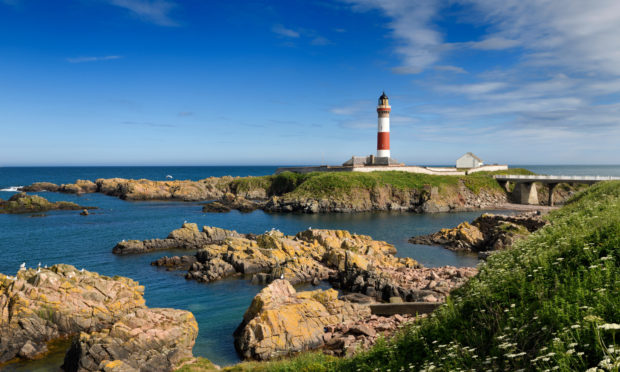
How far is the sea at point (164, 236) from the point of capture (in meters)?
23.4

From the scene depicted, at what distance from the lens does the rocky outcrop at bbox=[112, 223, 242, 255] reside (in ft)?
137

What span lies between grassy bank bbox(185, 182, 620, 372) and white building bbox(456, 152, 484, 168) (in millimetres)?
106565

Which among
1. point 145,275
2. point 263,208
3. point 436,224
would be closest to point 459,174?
point 436,224

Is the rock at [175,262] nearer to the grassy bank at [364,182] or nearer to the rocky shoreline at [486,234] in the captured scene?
the rocky shoreline at [486,234]

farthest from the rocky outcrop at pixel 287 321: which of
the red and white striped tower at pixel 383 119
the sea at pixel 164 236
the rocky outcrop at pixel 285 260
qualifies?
the red and white striped tower at pixel 383 119

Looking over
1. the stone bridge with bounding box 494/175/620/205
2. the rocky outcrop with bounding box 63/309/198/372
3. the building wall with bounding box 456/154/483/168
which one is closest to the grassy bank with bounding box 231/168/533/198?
the stone bridge with bounding box 494/175/620/205

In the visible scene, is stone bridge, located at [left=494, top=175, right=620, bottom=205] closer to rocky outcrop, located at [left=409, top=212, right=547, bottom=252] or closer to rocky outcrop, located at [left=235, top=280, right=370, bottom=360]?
rocky outcrop, located at [left=409, top=212, right=547, bottom=252]

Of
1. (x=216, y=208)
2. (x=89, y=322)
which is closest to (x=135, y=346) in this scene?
(x=89, y=322)

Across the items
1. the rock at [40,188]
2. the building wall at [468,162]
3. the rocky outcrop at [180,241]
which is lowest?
the rocky outcrop at [180,241]

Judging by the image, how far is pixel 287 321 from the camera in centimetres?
1911

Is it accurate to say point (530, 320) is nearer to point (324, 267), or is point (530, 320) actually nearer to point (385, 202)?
point (324, 267)

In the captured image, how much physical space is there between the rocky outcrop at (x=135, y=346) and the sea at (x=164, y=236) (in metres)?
1.84

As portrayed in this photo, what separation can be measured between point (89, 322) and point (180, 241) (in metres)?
23.7

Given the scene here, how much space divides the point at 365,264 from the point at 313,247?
755 centimetres
